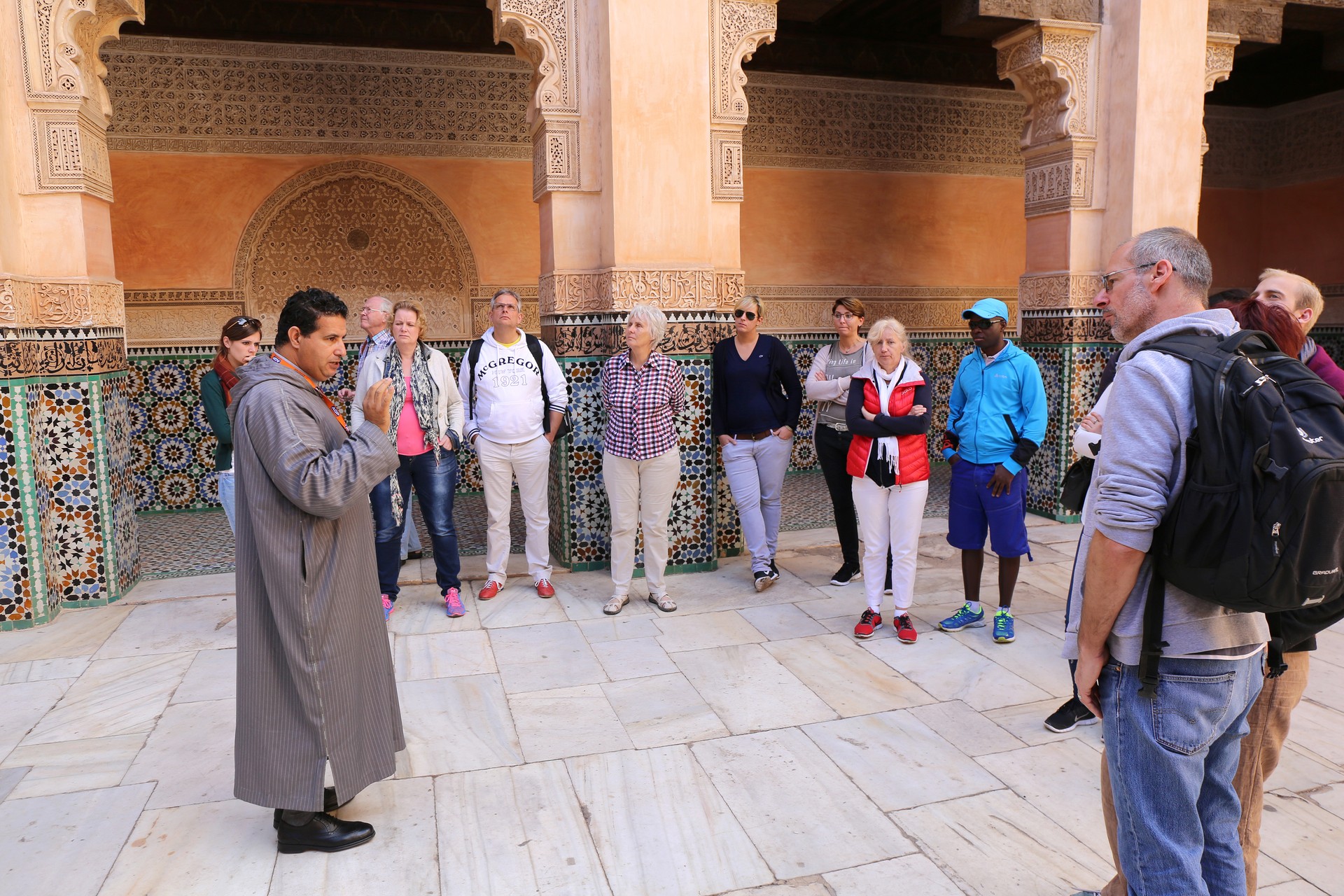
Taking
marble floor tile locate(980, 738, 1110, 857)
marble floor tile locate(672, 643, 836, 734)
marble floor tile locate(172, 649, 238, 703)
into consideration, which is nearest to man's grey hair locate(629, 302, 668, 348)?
marble floor tile locate(672, 643, 836, 734)

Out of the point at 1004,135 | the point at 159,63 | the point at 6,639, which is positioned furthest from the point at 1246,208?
the point at 6,639

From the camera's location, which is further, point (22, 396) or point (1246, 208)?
point (1246, 208)

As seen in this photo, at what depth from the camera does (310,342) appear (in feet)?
7.13

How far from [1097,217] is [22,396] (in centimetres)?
547

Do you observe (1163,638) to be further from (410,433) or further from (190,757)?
(410,433)

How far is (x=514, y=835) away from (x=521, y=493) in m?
2.04

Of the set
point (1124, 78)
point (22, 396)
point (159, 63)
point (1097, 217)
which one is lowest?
point (22, 396)

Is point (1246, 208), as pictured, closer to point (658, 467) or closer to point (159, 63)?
point (658, 467)

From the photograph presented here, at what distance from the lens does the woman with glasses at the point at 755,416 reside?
4.25 m

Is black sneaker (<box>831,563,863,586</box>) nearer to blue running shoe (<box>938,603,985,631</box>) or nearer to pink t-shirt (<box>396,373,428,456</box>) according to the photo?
blue running shoe (<box>938,603,985,631</box>)

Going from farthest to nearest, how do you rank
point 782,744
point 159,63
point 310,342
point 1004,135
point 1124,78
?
point 1004,135
point 159,63
point 1124,78
point 782,744
point 310,342

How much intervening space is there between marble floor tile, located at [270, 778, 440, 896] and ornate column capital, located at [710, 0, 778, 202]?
3134 mm

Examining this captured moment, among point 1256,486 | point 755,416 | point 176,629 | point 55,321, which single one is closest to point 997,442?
point 755,416

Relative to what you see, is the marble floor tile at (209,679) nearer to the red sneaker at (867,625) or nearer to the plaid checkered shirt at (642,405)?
the plaid checkered shirt at (642,405)
